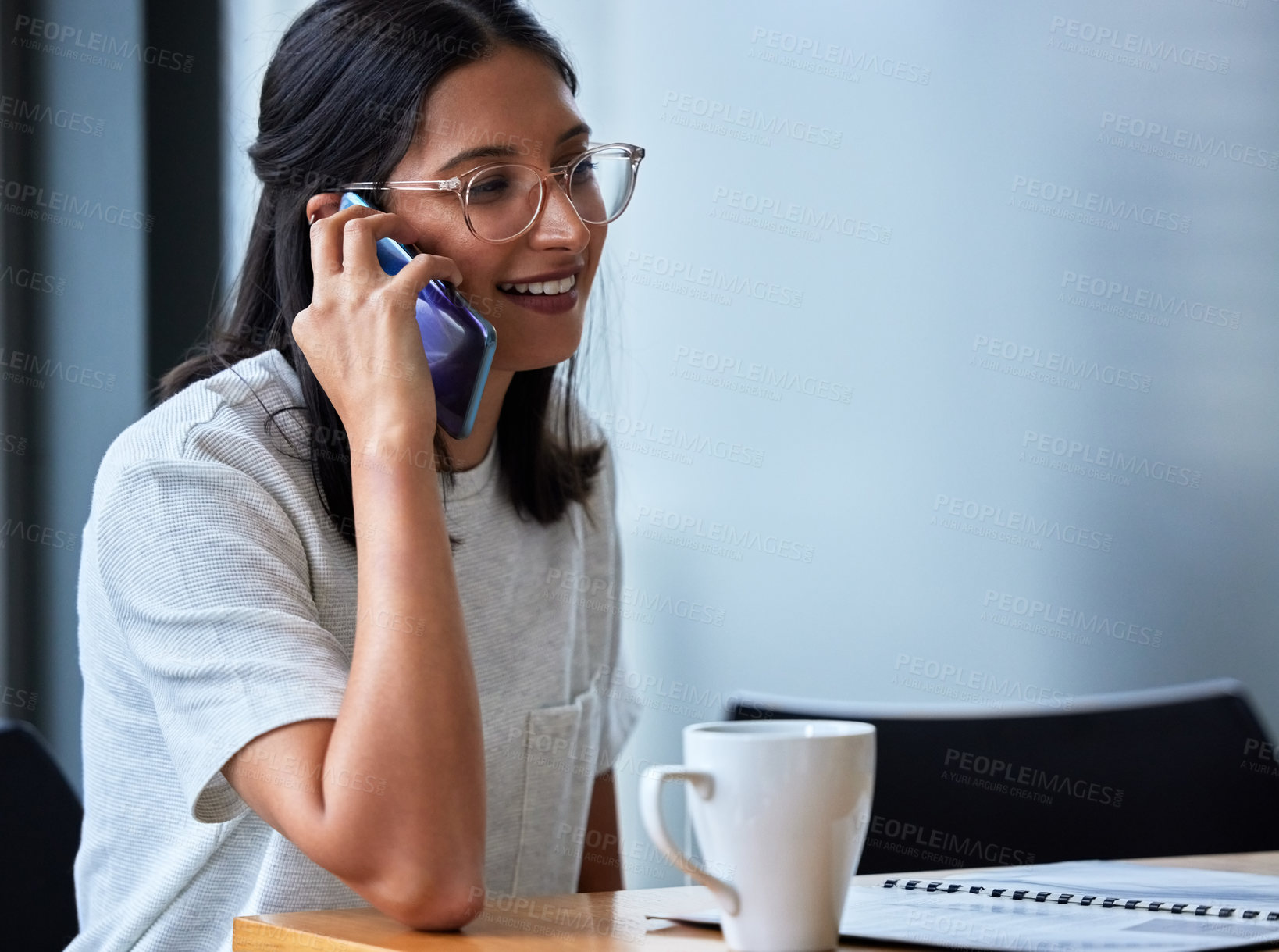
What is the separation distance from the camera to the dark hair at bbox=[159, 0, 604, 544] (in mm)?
1253

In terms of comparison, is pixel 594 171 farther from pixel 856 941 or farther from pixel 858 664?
pixel 858 664

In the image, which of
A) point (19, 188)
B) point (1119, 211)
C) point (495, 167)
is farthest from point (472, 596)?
point (19, 188)

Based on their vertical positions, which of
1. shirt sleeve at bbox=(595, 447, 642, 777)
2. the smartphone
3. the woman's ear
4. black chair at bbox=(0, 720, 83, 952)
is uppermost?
the woman's ear

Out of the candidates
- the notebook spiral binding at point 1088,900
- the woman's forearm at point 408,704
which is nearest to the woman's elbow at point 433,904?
the woman's forearm at point 408,704

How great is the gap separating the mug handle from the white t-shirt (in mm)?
256

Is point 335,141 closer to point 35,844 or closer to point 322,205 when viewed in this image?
point 322,205

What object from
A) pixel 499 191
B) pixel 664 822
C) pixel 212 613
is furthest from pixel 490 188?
pixel 664 822

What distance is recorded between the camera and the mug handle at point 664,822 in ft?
2.15

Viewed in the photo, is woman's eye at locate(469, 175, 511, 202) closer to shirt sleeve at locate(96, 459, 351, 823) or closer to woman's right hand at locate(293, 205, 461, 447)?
woman's right hand at locate(293, 205, 461, 447)

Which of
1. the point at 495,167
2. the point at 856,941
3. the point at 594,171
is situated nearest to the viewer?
the point at 856,941

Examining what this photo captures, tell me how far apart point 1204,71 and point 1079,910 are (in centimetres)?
146

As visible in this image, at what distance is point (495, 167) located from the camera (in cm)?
124

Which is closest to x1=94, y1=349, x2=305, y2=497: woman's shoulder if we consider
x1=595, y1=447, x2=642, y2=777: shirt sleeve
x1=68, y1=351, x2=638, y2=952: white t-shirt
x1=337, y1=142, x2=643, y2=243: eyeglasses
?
x1=68, y1=351, x2=638, y2=952: white t-shirt

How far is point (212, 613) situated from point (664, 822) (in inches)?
17.6
